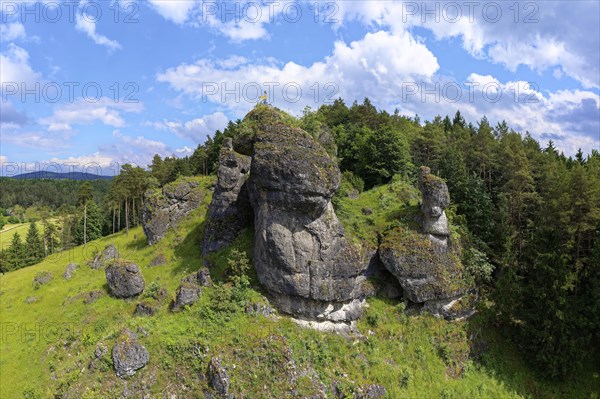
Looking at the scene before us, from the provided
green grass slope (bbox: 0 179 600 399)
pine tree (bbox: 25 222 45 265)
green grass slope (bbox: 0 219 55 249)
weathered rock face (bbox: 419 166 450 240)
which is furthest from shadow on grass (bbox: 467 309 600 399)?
green grass slope (bbox: 0 219 55 249)

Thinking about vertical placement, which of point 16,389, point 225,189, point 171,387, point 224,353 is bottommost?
point 16,389

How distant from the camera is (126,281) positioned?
3575cm

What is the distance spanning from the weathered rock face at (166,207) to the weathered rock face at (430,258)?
2777cm

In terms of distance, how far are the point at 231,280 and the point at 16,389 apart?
17430 mm

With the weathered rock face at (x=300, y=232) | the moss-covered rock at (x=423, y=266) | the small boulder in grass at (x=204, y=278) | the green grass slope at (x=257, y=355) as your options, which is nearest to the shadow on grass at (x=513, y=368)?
the green grass slope at (x=257, y=355)

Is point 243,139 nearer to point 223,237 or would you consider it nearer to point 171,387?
point 223,237

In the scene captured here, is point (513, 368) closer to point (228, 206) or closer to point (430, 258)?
point (430, 258)

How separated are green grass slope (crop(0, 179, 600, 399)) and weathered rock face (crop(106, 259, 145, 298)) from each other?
2.91ft

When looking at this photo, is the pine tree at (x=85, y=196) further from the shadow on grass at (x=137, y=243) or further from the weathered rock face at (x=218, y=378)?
the weathered rock face at (x=218, y=378)

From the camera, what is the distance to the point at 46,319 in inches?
1454

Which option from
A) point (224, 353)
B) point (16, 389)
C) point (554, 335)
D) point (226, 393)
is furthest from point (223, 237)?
point (554, 335)

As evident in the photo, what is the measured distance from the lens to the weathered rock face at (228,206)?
3675cm

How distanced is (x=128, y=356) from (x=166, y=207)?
25.5 metres

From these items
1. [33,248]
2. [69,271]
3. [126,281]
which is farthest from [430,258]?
[33,248]
